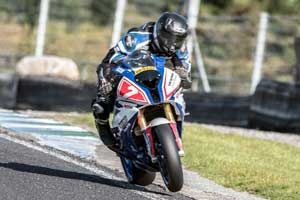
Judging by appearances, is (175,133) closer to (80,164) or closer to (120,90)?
(120,90)

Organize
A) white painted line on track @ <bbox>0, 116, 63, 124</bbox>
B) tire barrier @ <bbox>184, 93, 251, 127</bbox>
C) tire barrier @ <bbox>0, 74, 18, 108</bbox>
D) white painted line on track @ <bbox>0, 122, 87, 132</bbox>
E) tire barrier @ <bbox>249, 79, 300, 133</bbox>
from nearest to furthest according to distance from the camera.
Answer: white painted line on track @ <bbox>0, 122, 87, 132</bbox>, white painted line on track @ <bbox>0, 116, 63, 124</bbox>, tire barrier @ <bbox>249, 79, 300, 133</bbox>, tire barrier @ <bbox>184, 93, 251, 127</bbox>, tire barrier @ <bbox>0, 74, 18, 108</bbox>

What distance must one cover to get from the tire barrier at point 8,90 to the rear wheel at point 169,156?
38.6ft

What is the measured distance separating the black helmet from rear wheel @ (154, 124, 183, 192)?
81 cm

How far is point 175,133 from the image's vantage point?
9.23 metres

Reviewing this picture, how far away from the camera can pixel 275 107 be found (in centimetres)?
1831

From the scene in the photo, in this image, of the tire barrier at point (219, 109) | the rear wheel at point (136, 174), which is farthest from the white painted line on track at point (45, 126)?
the tire barrier at point (219, 109)

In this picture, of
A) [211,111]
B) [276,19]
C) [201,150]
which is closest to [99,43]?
[276,19]

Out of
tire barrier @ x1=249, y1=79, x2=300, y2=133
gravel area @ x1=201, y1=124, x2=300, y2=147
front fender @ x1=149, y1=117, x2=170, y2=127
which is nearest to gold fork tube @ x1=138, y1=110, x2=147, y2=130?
front fender @ x1=149, y1=117, x2=170, y2=127

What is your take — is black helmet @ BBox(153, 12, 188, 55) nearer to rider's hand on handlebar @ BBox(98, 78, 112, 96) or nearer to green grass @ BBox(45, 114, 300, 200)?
rider's hand on handlebar @ BBox(98, 78, 112, 96)

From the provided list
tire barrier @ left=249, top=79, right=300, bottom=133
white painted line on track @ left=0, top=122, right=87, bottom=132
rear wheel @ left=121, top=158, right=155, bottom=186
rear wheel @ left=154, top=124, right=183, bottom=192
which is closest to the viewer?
rear wheel @ left=154, top=124, right=183, bottom=192

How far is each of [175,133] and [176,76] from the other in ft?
1.87

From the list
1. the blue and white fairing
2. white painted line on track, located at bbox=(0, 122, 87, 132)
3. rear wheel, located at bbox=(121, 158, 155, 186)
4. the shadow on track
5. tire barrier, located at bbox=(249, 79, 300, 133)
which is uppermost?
the blue and white fairing

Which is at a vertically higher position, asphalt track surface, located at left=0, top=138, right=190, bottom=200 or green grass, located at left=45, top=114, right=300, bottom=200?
asphalt track surface, located at left=0, top=138, right=190, bottom=200

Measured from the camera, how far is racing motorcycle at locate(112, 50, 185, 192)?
9117 millimetres
